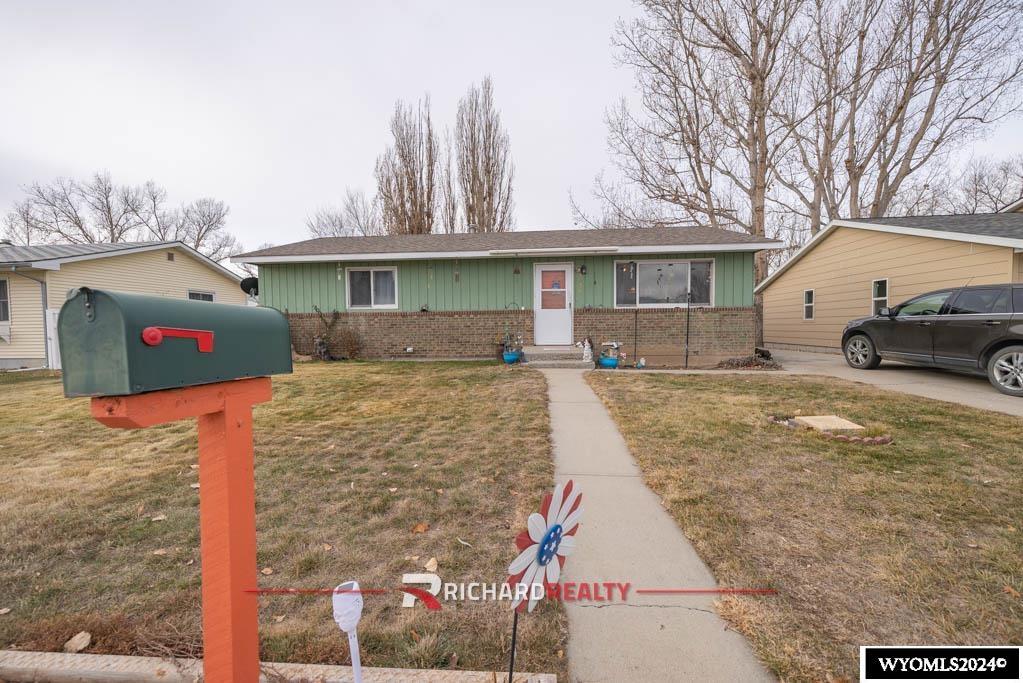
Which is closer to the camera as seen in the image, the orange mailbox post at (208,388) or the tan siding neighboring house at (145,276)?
the orange mailbox post at (208,388)

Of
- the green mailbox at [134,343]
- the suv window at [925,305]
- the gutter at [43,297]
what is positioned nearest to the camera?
the green mailbox at [134,343]

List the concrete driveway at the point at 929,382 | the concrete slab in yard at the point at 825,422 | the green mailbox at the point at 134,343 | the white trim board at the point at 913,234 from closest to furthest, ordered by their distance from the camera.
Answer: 1. the green mailbox at the point at 134,343
2. the concrete slab in yard at the point at 825,422
3. the concrete driveway at the point at 929,382
4. the white trim board at the point at 913,234

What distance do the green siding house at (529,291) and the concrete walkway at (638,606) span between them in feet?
25.4

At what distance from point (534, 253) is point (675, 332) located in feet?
13.3

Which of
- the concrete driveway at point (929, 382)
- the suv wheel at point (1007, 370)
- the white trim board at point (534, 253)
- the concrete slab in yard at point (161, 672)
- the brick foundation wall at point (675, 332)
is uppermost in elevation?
the white trim board at point (534, 253)

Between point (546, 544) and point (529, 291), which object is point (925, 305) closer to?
point (529, 291)

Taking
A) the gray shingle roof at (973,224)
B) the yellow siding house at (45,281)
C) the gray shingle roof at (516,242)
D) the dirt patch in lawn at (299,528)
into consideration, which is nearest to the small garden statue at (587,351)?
the gray shingle roof at (516,242)

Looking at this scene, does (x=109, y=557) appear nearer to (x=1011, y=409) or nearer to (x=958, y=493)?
(x=958, y=493)

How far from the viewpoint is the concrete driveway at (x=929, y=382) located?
607 cm

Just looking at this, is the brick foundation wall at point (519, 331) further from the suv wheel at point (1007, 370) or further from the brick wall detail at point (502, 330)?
the suv wheel at point (1007, 370)

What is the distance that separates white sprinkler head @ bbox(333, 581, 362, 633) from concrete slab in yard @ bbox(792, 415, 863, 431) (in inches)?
202

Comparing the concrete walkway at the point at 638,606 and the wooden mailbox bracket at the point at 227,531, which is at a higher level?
the wooden mailbox bracket at the point at 227,531

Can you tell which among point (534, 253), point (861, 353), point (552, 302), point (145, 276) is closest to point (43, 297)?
point (145, 276)

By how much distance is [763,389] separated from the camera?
7.13 meters
